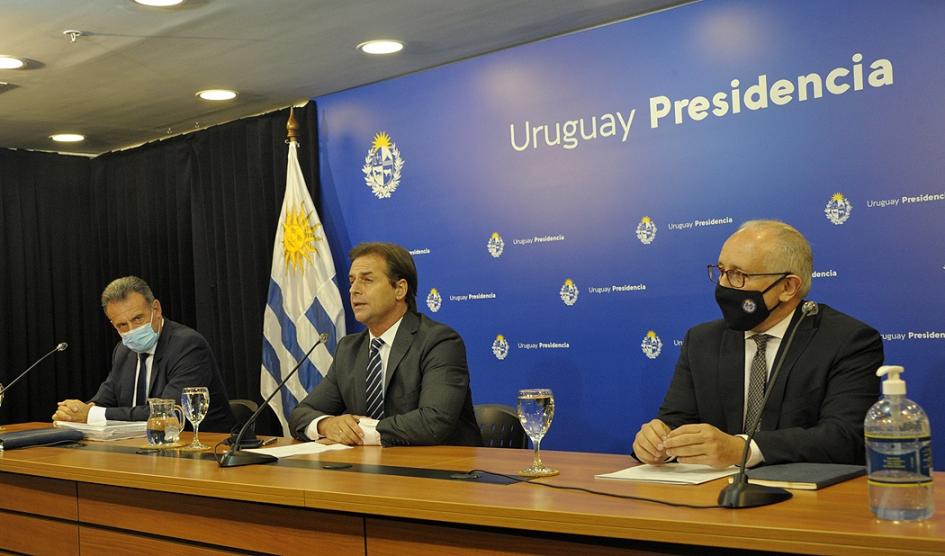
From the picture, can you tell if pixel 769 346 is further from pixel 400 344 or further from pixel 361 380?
pixel 361 380

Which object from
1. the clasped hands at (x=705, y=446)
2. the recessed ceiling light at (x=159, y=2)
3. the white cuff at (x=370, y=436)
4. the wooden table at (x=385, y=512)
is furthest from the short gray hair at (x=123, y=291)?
the clasped hands at (x=705, y=446)

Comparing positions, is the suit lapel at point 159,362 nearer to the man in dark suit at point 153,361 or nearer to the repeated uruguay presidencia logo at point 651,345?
the man in dark suit at point 153,361

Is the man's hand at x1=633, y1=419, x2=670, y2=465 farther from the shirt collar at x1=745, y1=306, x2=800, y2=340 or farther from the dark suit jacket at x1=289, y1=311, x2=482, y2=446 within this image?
the dark suit jacket at x1=289, y1=311, x2=482, y2=446

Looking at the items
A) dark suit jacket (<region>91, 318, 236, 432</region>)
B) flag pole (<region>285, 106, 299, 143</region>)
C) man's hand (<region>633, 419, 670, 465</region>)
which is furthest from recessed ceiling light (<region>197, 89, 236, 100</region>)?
man's hand (<region>633, 419, 670, 465</region>)

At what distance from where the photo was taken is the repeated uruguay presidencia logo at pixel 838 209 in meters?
4.15

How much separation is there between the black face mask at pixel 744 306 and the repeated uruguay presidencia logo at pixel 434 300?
2.99 meters

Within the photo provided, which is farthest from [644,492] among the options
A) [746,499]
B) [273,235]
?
[273,235]

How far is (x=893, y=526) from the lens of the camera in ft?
5.32

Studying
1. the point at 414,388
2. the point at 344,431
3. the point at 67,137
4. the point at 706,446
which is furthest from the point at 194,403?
the point at 67,137

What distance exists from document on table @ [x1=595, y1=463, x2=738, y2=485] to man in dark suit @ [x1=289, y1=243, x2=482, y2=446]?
3.55 feet

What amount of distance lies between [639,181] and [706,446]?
269cm

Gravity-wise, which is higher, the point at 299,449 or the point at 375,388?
the point at 375,388

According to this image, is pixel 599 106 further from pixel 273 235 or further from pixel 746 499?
pixel 746 499

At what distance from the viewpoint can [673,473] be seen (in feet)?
7.51
